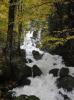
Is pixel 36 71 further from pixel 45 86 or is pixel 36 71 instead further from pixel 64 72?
pixel 64 72

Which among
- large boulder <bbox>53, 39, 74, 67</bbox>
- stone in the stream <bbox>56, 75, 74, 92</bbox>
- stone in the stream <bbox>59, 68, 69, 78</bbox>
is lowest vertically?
stone in the stream <bbox>56, 75, 74, 92</bbox>

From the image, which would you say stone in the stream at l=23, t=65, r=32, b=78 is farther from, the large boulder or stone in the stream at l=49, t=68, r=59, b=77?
the large boulder

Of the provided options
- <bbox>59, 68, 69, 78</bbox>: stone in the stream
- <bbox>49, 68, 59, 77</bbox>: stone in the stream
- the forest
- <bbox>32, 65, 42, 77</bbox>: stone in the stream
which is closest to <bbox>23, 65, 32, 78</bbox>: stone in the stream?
the forest

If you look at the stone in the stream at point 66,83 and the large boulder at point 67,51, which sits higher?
the large boulder at point 67,51

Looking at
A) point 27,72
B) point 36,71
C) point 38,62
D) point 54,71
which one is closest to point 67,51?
point 38,62

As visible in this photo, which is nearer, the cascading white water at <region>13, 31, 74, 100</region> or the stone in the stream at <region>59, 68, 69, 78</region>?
the cascading white water at <region>13, 31, 74, 100</region>

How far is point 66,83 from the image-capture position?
16.5 m

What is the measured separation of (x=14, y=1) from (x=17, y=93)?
20.7 feet

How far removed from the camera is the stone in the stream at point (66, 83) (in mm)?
16281

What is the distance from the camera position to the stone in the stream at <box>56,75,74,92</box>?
16.3m

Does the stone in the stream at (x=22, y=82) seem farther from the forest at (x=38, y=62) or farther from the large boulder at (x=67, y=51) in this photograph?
the large boulder at (x=67, y=51)

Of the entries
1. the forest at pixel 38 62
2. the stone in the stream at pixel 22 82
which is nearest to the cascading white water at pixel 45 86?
the forest at pixel 38 62

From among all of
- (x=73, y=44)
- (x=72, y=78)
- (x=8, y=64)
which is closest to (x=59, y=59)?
(x=73, y=44)

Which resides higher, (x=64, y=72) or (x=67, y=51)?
(x=67, y=51)
